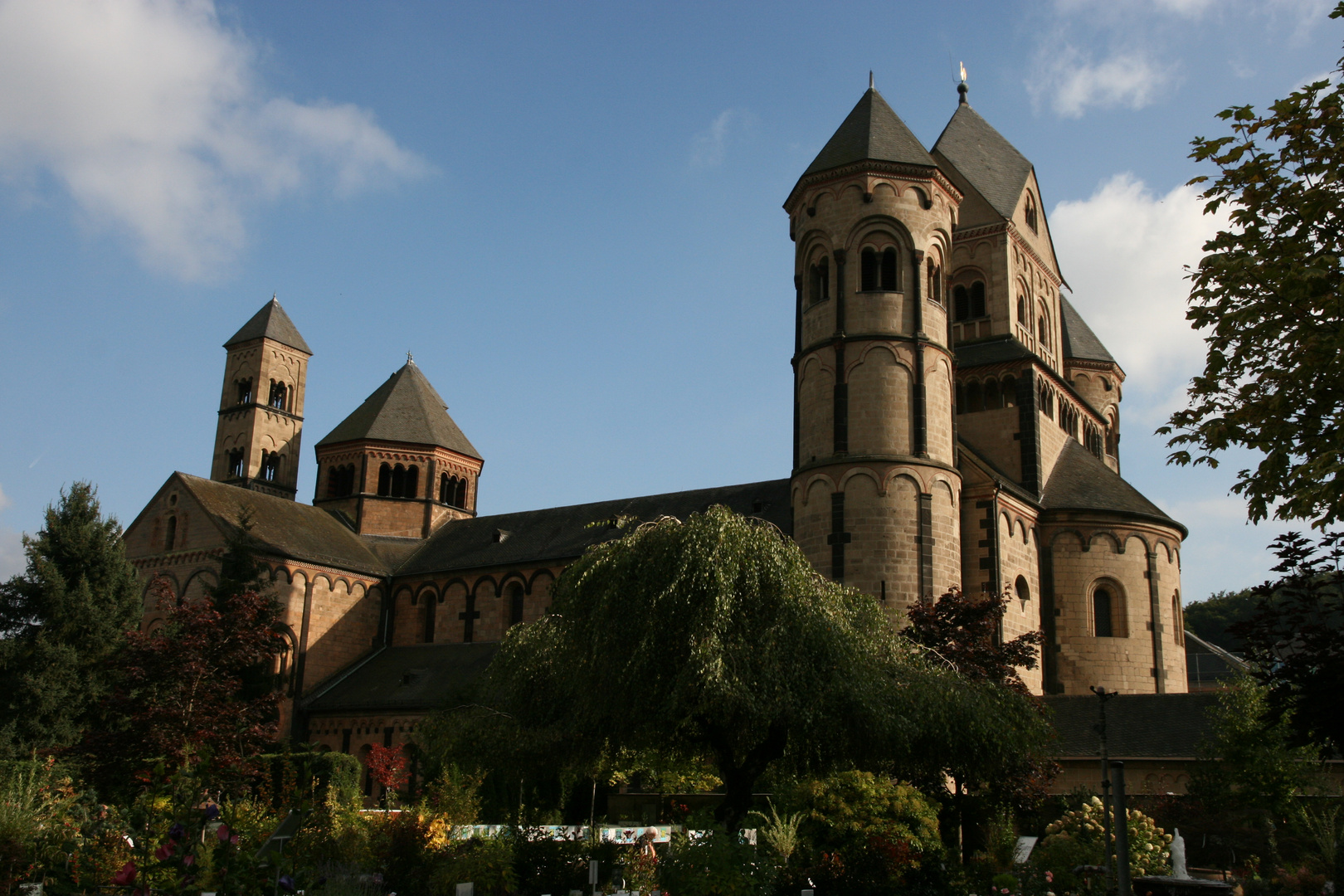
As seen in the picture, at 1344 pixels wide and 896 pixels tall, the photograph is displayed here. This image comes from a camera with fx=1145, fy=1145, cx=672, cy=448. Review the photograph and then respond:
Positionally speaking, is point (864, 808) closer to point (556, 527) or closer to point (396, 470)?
point (556, 527)

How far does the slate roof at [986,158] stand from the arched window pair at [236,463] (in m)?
36.0

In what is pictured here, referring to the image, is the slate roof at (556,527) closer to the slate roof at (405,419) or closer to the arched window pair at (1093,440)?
the slate roof at (405,419)

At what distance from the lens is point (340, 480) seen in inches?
1829

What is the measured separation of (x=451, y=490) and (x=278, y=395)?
16.0 m

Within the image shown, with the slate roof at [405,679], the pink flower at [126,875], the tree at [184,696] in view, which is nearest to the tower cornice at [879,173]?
the slate roof at [405,679]

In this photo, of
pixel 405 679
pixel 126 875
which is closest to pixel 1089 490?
pixel 405 679

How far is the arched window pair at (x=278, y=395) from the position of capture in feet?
190

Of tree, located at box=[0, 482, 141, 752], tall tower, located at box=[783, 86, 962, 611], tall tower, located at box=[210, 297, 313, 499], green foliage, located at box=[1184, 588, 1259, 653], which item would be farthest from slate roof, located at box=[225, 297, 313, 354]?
green foliage, located at box=[1184, 588, 1259, 653]

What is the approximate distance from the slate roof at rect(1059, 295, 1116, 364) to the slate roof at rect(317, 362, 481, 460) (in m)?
24.3

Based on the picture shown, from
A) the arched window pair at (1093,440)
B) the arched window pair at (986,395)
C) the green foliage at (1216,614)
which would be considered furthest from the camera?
the green foliage at (1216,614)

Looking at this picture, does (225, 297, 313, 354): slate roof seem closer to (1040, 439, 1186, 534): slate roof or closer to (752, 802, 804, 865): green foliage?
(1040, 439, 1186, 534): slate roof

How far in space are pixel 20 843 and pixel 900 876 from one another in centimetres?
1031

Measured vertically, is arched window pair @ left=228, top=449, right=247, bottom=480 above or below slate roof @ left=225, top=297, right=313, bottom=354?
below

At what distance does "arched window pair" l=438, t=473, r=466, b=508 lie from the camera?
46938 millimetres
